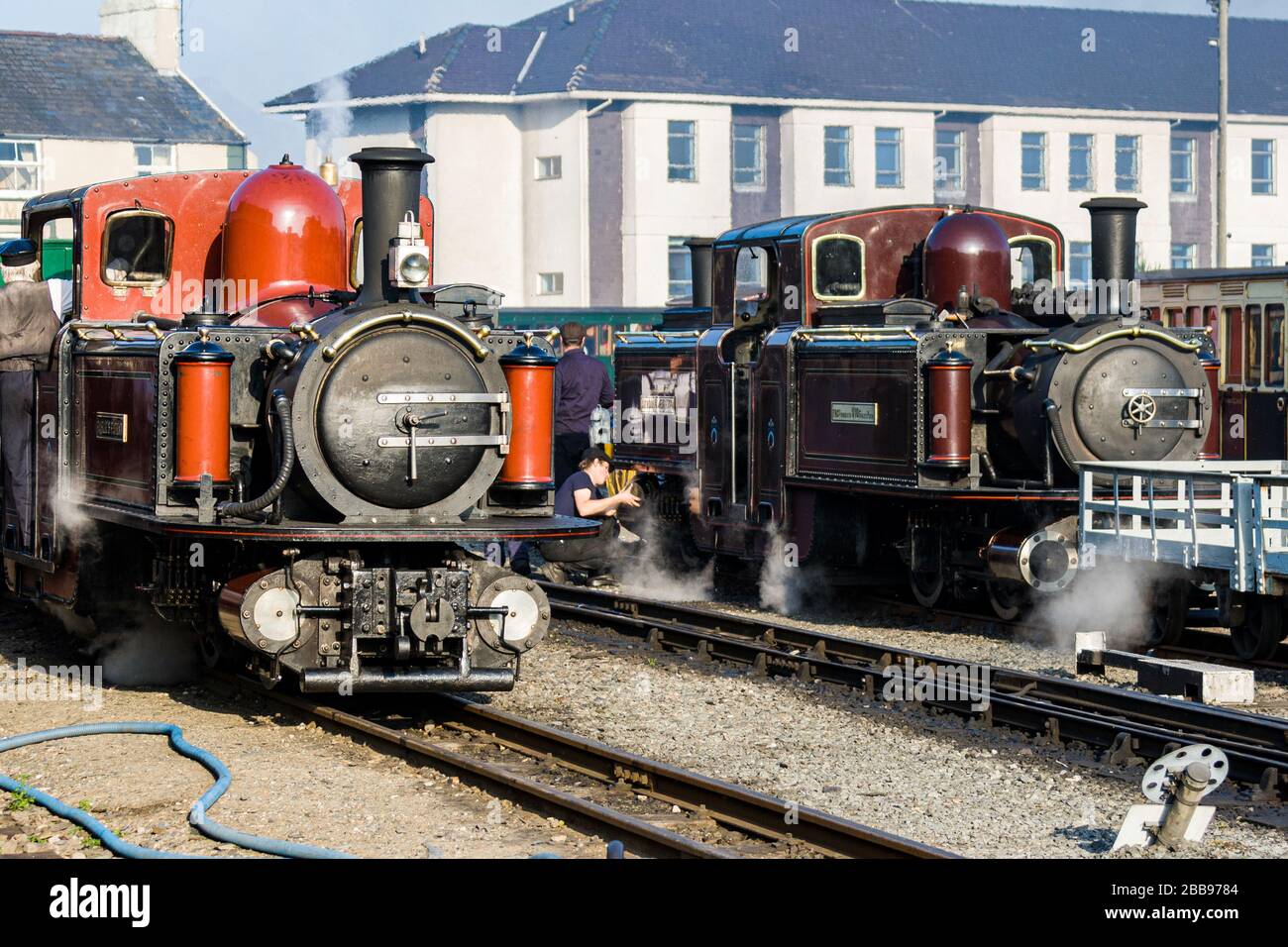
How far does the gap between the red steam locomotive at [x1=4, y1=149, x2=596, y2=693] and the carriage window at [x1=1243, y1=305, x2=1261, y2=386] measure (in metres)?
13.1

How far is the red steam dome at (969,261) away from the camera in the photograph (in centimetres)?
1481

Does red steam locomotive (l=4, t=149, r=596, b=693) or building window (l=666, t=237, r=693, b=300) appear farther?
building window (l=666, t=237, r=693, b=300)

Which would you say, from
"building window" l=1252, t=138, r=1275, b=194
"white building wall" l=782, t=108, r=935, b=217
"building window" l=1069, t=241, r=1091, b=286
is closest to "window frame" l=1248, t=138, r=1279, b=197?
"building window" l=1252, t=138, r=1275, b=194

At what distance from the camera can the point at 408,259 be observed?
9.69 m

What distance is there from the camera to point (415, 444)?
960 centimetres

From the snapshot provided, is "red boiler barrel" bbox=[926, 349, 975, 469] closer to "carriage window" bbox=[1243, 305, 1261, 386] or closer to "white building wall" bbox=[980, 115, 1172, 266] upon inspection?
"carriage window" bbox=[1243, 305, 1261, 386]

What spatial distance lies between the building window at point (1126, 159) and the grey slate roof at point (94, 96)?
2260 centimetres

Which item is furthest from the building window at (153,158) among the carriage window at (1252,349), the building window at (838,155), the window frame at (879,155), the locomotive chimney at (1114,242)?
the locomotive chimney at (1114,242)

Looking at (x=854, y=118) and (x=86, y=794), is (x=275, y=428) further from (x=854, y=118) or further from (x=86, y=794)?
(x=854, y=118)

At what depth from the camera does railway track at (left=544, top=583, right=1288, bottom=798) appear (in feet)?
30.5

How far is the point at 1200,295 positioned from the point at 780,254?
8510 mm

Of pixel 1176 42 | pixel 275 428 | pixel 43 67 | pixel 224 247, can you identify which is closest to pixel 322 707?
pixel 275 428

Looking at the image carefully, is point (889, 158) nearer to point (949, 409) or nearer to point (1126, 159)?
point (1126, 159)

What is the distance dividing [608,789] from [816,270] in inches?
301
